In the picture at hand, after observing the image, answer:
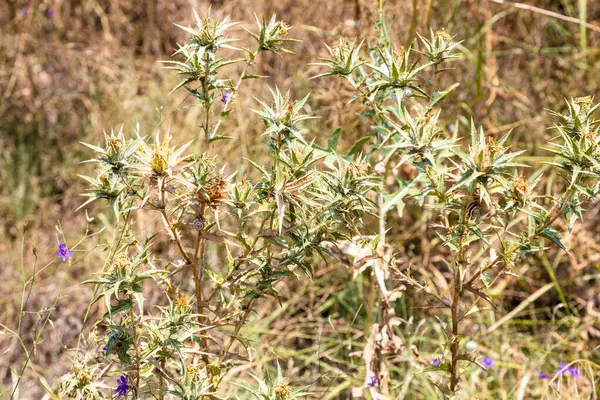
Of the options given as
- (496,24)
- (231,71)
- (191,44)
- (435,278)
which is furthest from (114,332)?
(496,24)

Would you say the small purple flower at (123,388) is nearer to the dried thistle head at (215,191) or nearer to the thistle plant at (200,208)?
the thistle plant at (200,208)

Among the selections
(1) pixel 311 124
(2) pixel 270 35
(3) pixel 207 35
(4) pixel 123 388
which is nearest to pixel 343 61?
(2) pixel 270 35

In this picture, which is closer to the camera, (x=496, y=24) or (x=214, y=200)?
(x=214, y=200)

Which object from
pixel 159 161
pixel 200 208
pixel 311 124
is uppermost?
pixel 159 161

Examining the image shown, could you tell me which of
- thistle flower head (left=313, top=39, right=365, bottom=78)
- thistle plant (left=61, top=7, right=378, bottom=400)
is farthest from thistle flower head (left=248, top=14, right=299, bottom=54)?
thistle flower head (left=313, top=39, right=365, bottom=78)

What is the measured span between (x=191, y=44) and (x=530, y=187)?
85cm

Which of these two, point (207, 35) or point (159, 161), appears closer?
point (159, 161)

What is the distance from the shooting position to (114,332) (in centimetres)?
165

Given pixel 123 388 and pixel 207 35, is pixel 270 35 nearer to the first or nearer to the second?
pixel 207 35

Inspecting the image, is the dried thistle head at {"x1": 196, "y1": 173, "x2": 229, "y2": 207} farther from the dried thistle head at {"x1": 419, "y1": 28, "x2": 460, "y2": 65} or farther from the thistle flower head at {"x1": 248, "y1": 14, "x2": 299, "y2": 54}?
the dried thistle head at {"x1": 419, "y1": 28, "x2": 460, "y2": 65}

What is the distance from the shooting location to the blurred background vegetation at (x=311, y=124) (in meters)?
2.90

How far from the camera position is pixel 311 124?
132 inches

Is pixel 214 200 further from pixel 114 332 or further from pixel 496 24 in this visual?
pixel 496 24

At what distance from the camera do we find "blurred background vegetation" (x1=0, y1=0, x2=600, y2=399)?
2900 millimetres
